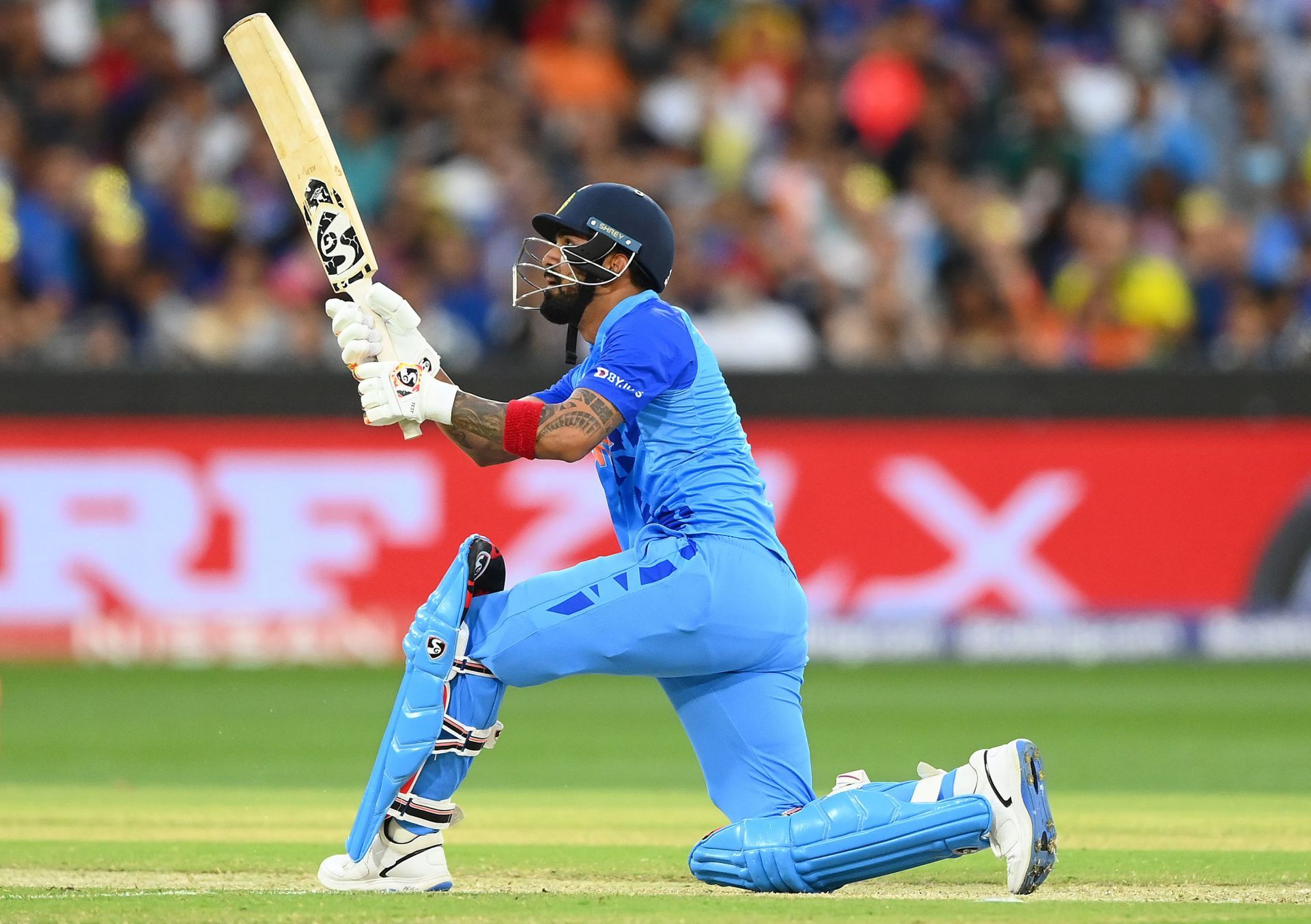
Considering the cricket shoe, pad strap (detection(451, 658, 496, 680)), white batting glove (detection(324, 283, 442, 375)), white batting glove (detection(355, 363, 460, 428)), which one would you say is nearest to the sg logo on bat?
white batting glove (detection(324, 283, 442, 375))

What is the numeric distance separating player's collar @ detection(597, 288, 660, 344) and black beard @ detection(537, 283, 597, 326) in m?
0.07

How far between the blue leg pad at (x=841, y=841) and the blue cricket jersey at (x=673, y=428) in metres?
0.65

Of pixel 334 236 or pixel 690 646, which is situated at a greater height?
pixel 334 236

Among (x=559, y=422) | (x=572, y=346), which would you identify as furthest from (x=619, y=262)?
(x=559, y=422)

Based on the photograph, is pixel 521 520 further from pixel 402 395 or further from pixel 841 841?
pixel 841 841

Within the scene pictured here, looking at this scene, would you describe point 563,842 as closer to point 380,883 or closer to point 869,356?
point 380,883

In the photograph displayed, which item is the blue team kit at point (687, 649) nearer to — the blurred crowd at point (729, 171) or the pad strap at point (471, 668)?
the pad strap at point (471, 668)

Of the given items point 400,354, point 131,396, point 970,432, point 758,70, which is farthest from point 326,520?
point 400,354

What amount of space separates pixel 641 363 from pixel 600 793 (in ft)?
10.7

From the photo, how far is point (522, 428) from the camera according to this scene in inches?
205

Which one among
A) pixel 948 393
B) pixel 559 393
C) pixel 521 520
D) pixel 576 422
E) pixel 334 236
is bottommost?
pixel 576 422

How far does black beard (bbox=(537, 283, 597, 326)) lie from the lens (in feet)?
18.3

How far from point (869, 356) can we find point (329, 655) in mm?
3727

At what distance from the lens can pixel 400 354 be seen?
5480 millimetres
